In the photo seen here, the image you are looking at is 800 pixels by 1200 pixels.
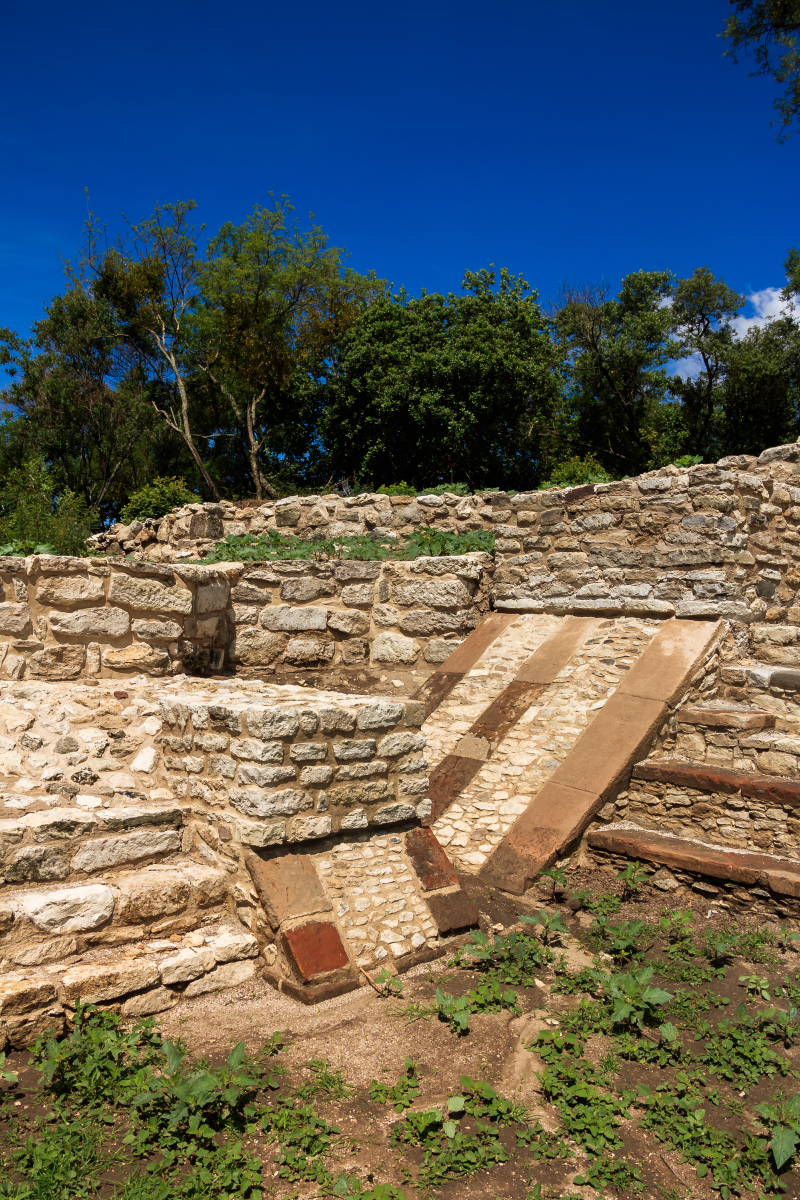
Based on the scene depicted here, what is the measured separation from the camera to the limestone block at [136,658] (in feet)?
13.5

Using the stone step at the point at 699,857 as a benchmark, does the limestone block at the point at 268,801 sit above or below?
above

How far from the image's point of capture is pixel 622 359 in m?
19.5

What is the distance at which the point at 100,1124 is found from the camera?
79.6 inches

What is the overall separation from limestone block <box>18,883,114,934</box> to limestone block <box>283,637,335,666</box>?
119 inches

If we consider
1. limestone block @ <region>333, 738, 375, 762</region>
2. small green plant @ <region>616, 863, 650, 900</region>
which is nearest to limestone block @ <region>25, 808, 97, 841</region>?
limestone block @ <region>333, 738, 375, 762</region>

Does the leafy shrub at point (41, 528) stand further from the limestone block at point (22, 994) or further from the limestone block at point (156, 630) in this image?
the limestone block at point (22, 994)

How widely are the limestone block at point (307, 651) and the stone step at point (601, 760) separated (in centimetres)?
223

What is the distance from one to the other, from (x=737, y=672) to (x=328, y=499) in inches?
174

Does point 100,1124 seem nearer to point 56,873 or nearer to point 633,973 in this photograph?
point 56,873

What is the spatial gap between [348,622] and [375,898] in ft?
10.1

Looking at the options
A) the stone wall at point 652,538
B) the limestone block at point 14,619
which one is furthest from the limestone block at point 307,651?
the limestone block at point 14,619

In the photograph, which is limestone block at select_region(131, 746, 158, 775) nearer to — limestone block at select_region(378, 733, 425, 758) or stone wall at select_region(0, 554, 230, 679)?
stone wall at select_region(0, 554, 230, 679)

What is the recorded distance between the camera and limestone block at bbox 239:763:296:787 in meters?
3.00

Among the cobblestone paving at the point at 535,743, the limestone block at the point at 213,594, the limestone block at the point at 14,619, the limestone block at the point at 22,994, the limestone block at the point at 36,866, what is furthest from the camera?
the limestone block at the point at 213,594
